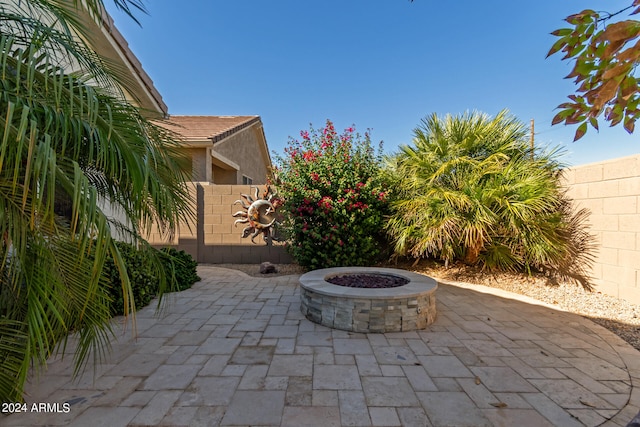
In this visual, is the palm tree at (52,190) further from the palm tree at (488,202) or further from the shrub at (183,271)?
the palm tree at (488,202)

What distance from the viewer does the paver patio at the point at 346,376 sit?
2004 mm

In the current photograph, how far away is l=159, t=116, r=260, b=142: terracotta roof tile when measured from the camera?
972 centimetres

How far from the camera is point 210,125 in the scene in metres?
12.1

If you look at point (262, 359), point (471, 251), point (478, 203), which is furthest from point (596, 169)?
point (262, 359)

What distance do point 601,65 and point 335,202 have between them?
514 cm

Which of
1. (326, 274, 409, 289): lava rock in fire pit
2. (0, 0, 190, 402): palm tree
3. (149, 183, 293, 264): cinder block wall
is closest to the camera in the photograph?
(0, 0, 190, 402): palm tree

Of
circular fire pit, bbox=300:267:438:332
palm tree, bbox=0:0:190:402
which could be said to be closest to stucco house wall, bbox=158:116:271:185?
circular fire pit, bbox=300:267:438:332

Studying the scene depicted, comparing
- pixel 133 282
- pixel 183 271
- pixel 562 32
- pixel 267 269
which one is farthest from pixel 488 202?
pixel 133 282

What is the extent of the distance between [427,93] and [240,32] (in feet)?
19.4

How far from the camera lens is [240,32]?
23.4ft

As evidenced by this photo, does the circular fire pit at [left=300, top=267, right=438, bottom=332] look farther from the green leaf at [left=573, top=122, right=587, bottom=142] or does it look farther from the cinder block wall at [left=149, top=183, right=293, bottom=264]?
the cinder block wall at [left=149, top=183, right=293, bottom=264]

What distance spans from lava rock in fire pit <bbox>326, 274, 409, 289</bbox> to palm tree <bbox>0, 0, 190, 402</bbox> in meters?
2.93

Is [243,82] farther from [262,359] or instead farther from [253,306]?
[262,359]

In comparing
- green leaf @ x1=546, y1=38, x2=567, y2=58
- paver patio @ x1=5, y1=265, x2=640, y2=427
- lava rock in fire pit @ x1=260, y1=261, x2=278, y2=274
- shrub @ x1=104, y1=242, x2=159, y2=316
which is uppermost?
green leaf @ x1=546, y1=38, x2=567, y2=58
